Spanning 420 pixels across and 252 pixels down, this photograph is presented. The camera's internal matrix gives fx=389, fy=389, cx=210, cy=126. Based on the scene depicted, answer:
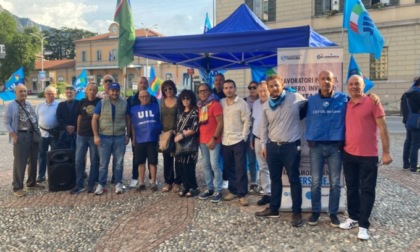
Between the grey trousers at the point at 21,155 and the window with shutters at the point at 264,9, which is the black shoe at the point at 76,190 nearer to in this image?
the grey trousers at the point at 21,155

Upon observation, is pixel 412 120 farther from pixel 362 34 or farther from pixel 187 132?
pixel 187 132

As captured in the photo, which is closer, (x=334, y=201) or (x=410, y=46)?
(x=334, y=201)

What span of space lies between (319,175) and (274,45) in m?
2.06

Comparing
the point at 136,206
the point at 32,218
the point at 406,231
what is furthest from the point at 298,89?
the point at 32,218

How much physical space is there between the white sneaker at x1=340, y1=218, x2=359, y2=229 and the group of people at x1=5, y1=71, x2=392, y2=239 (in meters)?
0.01

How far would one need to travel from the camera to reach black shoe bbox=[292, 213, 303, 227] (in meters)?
5.06

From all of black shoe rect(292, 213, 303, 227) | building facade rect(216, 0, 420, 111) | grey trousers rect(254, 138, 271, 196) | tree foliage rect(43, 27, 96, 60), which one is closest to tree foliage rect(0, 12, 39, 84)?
building facade rect(216, 0, 420, 111)

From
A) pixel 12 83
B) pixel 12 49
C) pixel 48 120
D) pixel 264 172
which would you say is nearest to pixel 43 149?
pixel 48 120

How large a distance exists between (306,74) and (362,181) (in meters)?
1.74

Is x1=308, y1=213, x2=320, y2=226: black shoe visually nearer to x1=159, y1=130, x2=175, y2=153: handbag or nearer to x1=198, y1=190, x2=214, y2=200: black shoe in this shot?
x1=198, y1=190, x2=214, y2=200: black shoe

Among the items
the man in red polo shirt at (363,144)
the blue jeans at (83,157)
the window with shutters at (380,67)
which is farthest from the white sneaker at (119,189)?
the window with shutters at (380,67)

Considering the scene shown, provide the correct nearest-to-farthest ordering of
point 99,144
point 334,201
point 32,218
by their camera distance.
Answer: point 334,201
point 32,218
point 99,144

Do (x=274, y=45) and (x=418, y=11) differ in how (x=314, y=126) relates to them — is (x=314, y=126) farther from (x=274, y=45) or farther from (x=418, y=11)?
(x=418, y=11)

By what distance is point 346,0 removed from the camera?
6316 millimetres
